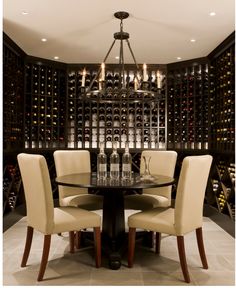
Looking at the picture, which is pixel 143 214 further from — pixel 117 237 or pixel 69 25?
pixel 69 25

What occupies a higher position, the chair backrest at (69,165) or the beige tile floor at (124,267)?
the chair backrest at (69,165)

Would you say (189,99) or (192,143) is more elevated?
(189,99)

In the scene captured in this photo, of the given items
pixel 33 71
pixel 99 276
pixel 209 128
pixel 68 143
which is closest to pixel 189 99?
pixel 209 128

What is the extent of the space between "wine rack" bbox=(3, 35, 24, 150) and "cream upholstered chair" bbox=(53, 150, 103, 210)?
3.14 feet

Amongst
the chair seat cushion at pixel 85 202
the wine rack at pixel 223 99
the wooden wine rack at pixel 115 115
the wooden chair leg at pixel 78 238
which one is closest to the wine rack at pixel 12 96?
the wooden wine rack at pixel 115 115

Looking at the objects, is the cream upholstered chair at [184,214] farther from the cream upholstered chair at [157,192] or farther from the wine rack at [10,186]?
the wine rack at [10,186]

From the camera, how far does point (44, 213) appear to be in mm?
2359

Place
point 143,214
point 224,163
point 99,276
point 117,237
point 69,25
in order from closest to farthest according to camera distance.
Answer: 1. point 99,276
2. point 143,214
3. point 117,237
4. point 69,25
5. point 224,163

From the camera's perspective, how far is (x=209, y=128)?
15.7ft

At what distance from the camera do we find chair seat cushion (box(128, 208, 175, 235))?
241 centimetres

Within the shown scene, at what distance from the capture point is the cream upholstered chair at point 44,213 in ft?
7.67

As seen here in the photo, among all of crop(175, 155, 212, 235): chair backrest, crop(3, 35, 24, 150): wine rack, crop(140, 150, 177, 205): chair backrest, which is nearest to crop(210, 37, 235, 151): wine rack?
crop(140, 150, 177, 205): chair backrest

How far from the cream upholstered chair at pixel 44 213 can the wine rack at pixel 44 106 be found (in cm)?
250

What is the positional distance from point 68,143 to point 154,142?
4.93ft
